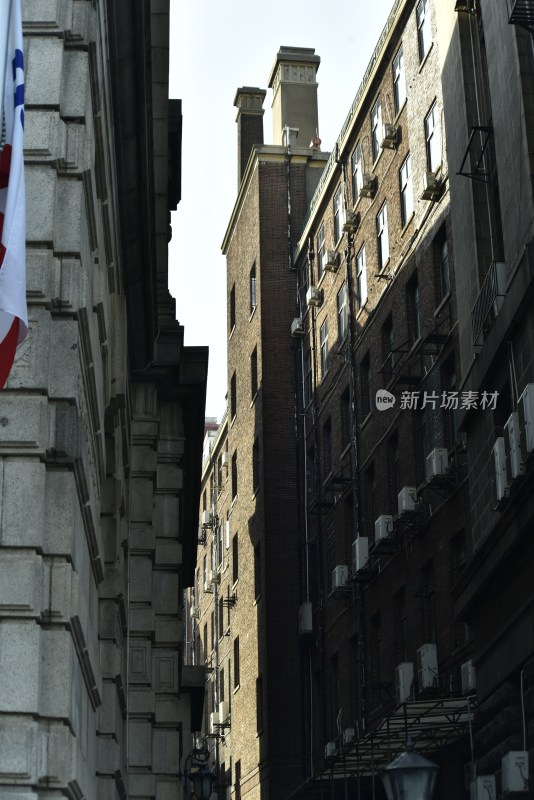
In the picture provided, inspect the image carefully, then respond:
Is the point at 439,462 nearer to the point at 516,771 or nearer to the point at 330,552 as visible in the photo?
the point at 516,771

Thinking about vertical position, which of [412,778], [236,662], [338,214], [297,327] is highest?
[338,214]

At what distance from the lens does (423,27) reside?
1487 inches

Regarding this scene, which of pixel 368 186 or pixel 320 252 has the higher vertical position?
pixel 320 252

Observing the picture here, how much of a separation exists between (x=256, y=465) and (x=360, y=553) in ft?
51.3

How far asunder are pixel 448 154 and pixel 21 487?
21.9 metres

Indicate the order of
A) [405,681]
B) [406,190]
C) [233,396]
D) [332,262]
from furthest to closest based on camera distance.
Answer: [233,396] < [332,262] < [406,190] < [405,681]

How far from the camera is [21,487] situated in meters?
10.9

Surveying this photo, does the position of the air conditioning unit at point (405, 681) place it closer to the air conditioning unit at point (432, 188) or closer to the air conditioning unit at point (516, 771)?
the air conditioning unit at point (516, 771)

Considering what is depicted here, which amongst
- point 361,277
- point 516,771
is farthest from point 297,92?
point 516,771

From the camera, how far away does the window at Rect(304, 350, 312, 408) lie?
1994 inches

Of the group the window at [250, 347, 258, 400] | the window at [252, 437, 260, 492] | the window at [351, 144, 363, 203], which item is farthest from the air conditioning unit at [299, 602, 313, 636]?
the window at [351, 144, 363, 203]

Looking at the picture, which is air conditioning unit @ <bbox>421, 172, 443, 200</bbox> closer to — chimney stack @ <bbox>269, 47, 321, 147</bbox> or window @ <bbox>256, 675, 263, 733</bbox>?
window @ <bbox>256, 675, 263, 733</bbox>

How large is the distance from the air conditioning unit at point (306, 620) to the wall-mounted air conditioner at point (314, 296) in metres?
10.1

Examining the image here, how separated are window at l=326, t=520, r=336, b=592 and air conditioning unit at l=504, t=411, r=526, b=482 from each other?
854 inches
